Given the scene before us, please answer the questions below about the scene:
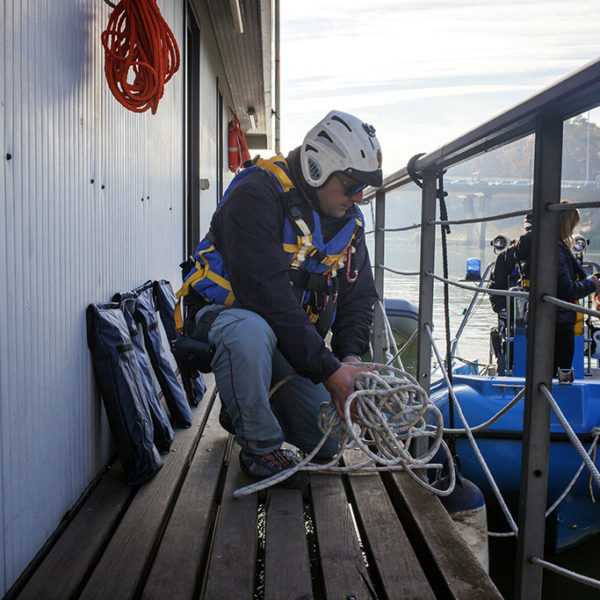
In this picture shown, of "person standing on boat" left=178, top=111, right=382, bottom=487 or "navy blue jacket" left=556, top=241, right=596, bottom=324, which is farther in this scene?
"navy blue jacket" left=556, top=241, right=596, bottom=324

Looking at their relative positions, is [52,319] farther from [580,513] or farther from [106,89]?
[580,513]

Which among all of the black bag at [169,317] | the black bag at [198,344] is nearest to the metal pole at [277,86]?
the black bag at [169,317]

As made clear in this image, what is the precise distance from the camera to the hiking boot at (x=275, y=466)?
82.7 inches

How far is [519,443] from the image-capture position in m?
3.41

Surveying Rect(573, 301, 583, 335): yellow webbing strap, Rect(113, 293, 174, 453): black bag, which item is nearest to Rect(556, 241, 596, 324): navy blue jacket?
Rect(573, 301, 583, 335): yellow webbing strap

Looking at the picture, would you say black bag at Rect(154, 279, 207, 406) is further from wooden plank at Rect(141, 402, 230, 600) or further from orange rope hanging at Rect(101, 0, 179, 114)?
orange rope hanging at Rect(101, 0, 179, 114)

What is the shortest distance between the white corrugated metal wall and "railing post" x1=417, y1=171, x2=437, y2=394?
3.91 ft

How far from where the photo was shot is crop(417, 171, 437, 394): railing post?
246cm

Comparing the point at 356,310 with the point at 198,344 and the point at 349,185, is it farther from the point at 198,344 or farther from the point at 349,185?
the point at 198,344

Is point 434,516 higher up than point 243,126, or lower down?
lower down

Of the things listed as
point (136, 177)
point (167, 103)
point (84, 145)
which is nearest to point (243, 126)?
point (167, 103)

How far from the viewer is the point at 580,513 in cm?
354

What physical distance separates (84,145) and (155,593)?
132 cm

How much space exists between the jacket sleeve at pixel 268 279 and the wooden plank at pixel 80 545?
0.71 m
